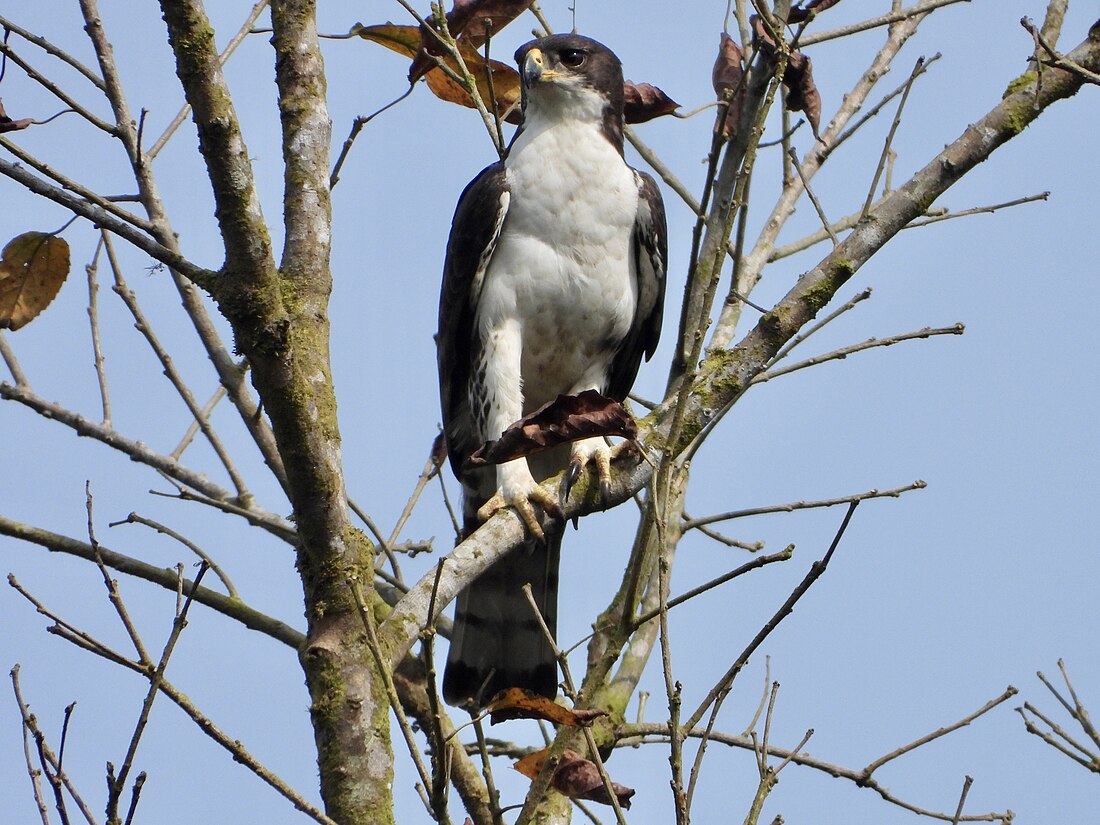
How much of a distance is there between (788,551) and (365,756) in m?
1.06

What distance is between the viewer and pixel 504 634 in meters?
5.24

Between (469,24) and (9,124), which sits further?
(469,24)

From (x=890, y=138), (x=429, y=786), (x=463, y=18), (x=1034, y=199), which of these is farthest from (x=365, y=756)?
(x=1034, y=199)

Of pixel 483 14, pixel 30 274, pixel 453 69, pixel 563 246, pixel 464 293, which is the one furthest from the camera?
pixel 464 293

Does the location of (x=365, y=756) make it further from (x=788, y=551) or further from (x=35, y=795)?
(x=788, y=551)

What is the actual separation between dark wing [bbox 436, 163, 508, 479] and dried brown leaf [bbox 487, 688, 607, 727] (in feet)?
8.30

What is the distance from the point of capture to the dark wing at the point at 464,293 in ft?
16.7

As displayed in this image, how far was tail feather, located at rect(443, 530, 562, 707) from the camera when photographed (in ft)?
17.0

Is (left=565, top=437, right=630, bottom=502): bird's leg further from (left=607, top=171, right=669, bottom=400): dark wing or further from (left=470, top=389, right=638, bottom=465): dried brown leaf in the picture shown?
(left=470, top=389, right=638, bottom=465): dried brown leaf

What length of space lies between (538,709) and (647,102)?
285 centimetres

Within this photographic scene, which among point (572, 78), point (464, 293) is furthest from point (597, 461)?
point (572, 78)

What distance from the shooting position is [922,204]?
3.93 metres

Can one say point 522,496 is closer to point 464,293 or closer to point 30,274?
point 464,293

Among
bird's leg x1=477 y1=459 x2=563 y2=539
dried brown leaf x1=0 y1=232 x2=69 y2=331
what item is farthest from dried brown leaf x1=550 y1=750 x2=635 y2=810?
dried brown leaf x1=0 y1=232 x2=69 y2=331
